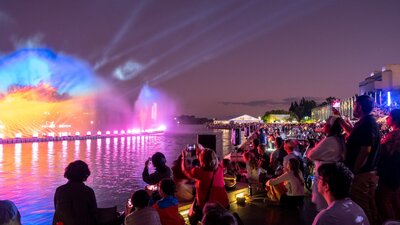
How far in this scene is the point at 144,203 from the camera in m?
5.11

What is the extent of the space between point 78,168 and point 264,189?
23.8 feet

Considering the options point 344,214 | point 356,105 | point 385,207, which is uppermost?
point 356,105

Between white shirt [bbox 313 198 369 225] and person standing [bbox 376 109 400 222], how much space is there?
8.79 ft

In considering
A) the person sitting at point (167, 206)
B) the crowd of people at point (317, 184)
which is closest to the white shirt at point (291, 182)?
the crowd of people at point (317, 184)

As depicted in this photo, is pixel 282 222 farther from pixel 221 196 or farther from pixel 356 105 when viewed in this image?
→ pixel 356 105

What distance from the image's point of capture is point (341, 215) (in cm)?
328

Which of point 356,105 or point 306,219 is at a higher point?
point 356,105

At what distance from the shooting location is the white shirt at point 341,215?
3277mm

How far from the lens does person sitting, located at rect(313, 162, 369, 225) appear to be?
3.29 meters

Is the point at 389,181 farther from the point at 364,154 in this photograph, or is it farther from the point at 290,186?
the point at 290,186

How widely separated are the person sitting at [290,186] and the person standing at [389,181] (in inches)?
130

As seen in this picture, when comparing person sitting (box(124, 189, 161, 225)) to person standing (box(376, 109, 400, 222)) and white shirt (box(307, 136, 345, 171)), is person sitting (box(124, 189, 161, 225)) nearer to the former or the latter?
white shirt (box(307, 136, 345, 171))

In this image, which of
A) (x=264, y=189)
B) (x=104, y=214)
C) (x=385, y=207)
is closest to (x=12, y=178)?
(x=264, y=189)

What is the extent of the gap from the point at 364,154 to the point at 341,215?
2.13 m
